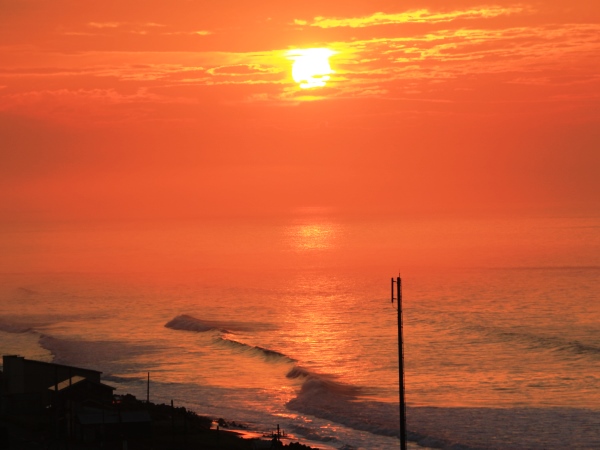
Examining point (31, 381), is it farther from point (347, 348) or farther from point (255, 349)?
point (347, 348)

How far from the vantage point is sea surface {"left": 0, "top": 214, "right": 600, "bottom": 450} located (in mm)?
50250

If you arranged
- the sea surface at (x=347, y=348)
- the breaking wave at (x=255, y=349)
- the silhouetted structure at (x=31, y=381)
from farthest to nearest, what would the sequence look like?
1. the breaking wave at (x=255, y=349)
2. the sea surface at (x=347, y=348)
3. the silhouetted structure at (x=31, y=381)

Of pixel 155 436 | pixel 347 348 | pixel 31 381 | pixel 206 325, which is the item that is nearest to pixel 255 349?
pixel 347 348

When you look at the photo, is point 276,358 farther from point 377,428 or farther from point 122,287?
point 122,287

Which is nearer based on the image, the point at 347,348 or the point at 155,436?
the point at 155,436

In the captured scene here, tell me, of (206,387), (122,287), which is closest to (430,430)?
(206,387)

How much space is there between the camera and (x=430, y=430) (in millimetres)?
47875

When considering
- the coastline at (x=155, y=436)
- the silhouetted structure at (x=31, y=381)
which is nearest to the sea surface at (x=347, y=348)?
the coastline at (x=155, y=436)

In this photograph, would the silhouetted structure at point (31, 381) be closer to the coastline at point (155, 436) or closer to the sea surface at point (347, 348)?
the coastline at point (155, 436)

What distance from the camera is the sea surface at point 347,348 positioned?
165ft

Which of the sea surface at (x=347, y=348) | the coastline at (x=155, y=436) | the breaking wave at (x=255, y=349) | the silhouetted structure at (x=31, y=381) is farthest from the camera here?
the breaking wave at (x=255, y=349)

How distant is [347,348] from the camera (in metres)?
77.0

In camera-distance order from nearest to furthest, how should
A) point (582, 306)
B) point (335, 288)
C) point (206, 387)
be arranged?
point (206, 387) < point (582, 306) < point (335, 288)

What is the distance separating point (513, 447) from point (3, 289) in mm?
107825
